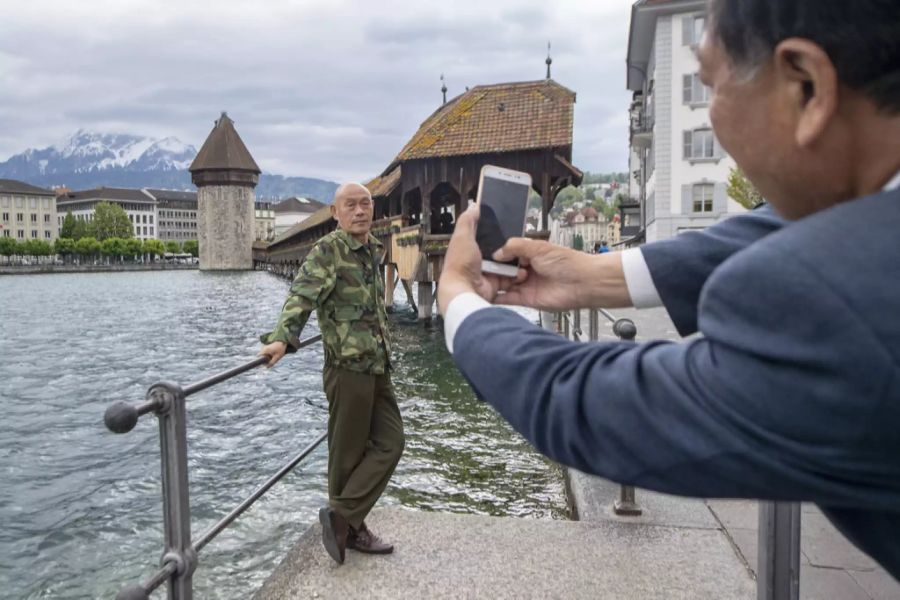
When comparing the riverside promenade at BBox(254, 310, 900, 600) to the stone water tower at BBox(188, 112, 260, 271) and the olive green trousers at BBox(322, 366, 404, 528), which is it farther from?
the stone water tower at BBox(188, 112, 260, 271)

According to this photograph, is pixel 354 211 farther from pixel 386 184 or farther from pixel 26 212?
pixel 26 212

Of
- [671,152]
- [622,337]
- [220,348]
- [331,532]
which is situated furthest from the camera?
[671,152]

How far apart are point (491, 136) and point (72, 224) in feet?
396

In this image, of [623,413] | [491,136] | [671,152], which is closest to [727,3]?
[623,413]

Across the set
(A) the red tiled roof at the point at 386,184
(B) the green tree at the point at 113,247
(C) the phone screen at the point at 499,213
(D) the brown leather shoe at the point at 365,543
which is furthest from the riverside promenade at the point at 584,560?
(B) the green tree at the point at 113,247

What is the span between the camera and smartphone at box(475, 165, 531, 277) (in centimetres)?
116

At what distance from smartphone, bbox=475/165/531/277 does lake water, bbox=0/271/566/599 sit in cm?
163

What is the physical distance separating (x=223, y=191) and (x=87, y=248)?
49135mm

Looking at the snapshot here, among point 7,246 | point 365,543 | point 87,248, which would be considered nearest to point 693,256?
point 365,543

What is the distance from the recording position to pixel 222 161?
80875 mm

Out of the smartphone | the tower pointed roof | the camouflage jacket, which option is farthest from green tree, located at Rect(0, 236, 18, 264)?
the smartphone

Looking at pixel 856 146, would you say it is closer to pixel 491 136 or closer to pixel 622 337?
pixel 622 337

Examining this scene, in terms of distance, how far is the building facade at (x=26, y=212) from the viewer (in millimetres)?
130750

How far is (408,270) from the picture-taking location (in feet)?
76.5
